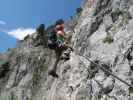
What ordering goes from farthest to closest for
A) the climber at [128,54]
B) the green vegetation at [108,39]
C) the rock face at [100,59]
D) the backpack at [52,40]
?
the backpack at [52,40] → the green vegetation at [108,39] → the climber at [128,54] → the rock face at [100,59]

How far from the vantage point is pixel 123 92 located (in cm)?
1630

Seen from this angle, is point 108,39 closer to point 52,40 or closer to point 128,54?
point 128,54

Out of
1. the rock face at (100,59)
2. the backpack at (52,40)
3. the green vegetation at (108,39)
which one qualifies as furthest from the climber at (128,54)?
the backpack at (52,40)

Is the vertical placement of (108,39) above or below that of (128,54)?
above

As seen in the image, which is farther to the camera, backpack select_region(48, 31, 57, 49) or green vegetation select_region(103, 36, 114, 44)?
backpack select_region(48, 31, 57, 49)

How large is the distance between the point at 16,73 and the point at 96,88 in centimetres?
3470

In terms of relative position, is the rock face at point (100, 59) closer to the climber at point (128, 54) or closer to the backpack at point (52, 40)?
the climber at point (128, 54)

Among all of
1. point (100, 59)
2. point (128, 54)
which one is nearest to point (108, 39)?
point (100, 59)

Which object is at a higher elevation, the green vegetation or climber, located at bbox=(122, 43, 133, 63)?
the green vegetation

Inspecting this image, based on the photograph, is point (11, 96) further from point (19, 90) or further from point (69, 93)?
point (69, 93)

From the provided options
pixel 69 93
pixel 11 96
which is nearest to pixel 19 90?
pixel 11 96

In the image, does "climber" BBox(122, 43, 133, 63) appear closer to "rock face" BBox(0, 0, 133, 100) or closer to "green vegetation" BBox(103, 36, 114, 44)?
"rock face" BBox(0, 0, 133, 100)

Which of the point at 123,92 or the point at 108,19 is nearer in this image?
the point at 123,92

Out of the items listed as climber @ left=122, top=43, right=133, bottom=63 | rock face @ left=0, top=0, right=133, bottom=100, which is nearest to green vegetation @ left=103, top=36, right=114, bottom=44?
rock face @ left=0, top=0, right=133, bottom=100
